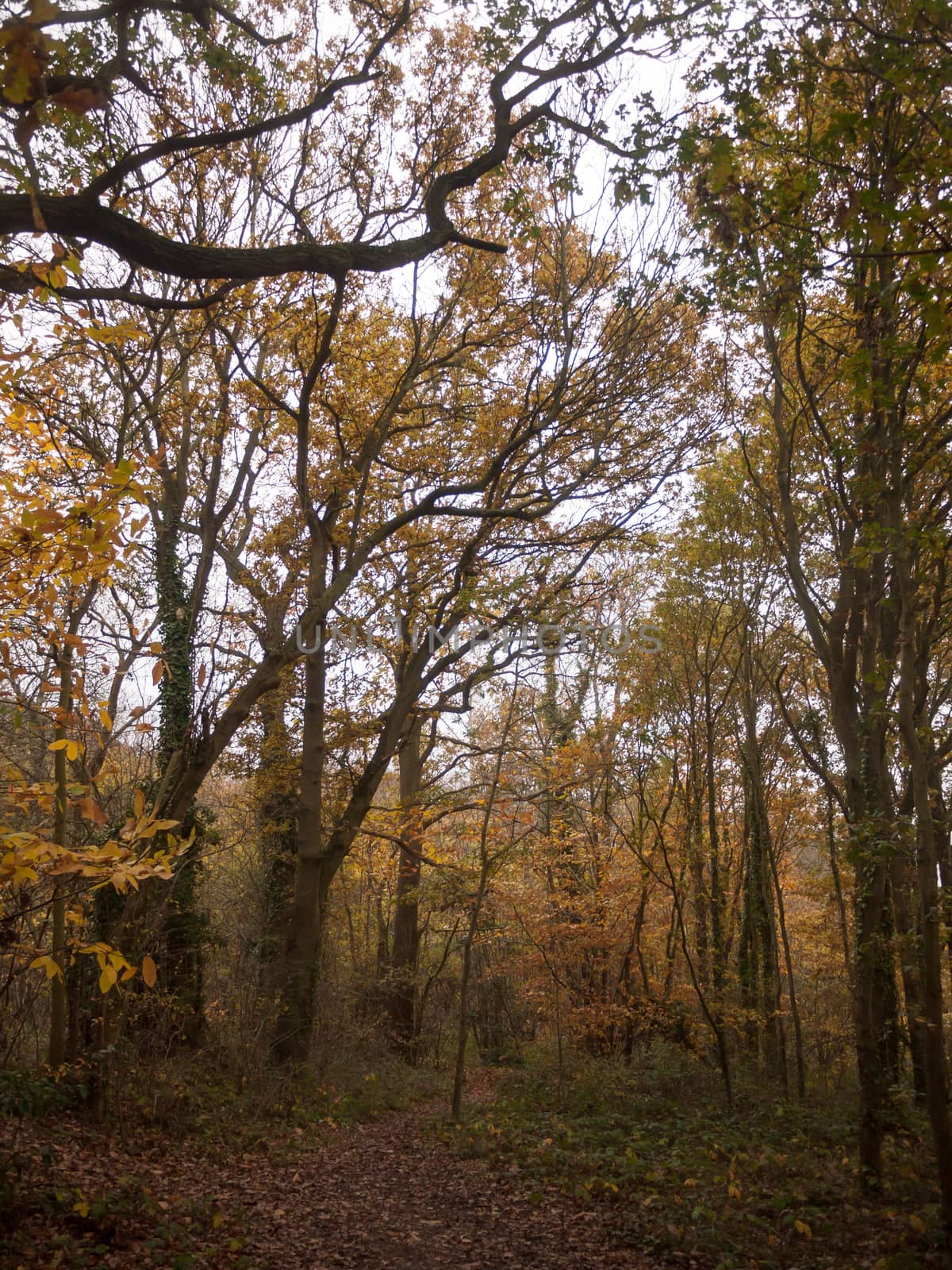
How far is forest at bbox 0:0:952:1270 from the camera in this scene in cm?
436

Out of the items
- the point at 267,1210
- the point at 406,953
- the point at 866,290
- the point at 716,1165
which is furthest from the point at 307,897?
the point at 866,290

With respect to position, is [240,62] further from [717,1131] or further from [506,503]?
[717,1131]

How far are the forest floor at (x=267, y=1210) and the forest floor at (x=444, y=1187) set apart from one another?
0.02 m

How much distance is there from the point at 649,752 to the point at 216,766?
707cm

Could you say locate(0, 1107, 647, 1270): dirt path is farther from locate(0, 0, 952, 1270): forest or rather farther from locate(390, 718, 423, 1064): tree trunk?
locate(390, 718, 423, 1064): tree trunk

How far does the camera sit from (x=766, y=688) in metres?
15.9

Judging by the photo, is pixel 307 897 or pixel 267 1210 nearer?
pixel 267 1210

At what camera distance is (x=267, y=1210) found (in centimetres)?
586

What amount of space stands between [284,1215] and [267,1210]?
125mm

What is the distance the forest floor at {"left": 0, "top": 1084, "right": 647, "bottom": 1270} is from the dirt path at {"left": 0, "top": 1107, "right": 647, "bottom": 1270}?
12mm

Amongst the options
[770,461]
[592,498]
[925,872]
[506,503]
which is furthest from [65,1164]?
[770,461]

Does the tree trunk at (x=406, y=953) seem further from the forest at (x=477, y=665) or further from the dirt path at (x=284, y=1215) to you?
the dirt path at (x=284, y=1215)

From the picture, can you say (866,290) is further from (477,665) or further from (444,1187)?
(477,665)

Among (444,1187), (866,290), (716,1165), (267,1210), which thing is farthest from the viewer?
(444,1187)
